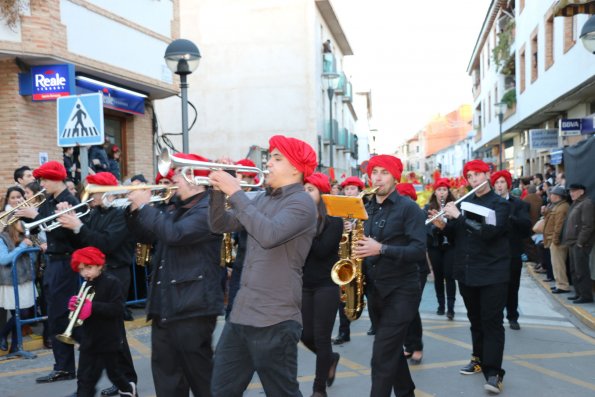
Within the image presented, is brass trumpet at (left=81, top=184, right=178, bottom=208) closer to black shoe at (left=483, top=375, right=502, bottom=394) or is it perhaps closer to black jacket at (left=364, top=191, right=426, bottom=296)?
black jacket at (left=364, top=191, right=426, bottom=296)

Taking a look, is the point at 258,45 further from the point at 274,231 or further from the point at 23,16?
the point at 274,231

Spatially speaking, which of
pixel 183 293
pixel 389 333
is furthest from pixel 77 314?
pixel 389 333

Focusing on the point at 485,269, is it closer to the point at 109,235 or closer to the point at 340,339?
the point at 340,339

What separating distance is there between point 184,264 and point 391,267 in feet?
5.36

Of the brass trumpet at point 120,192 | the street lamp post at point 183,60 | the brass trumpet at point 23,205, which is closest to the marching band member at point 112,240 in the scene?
the brass trumpet at point 120,192

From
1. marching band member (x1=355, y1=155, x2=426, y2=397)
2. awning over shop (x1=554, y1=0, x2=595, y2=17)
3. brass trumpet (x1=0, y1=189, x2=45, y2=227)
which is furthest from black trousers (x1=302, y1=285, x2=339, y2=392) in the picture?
awning over shop (x1=554, y1=0, x2=595, y2=17)

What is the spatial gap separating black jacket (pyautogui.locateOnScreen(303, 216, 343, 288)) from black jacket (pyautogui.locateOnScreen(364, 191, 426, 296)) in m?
0.49

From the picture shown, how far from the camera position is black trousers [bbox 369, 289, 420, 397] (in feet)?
15.0

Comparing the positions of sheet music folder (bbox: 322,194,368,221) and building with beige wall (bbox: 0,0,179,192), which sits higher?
building with beige wall (bbox: 0,0,179,192)

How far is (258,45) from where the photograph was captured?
1072 inches

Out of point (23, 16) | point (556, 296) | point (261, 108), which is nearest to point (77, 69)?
point (23, 16)

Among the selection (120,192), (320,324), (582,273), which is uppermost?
(120,192)

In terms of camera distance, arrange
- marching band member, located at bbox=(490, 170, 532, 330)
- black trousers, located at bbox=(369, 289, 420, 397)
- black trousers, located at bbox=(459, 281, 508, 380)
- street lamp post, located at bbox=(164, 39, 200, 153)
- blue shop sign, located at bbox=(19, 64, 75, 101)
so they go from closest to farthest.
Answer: black trousers, located at bbox=(369, 289, 420, 397), black trousers, located at bbox=(459, 281, 508, 380), marching band member, located at bbox=(490, 170, 532, 330), street lamp post, located at bbox=(164, 39, 200, 153), blue shop sign, located at bbox=(19, 64, 75, 101)

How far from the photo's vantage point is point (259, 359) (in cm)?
339
